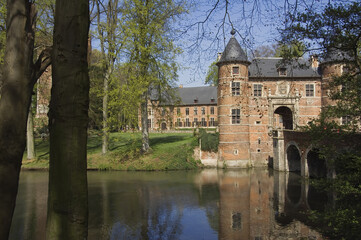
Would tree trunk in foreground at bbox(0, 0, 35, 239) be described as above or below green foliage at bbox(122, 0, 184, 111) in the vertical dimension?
below

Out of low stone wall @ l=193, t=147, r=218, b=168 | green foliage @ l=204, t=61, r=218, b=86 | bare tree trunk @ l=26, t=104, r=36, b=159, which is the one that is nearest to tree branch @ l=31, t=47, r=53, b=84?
bare tree trunk @ l=26, t=104, r=36, b=159

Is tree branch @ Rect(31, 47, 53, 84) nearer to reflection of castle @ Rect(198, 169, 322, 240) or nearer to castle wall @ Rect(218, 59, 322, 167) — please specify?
reflection of castle @ Rect(198, 169, 322, 240)

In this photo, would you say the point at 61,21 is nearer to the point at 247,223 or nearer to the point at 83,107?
the point at 83,107

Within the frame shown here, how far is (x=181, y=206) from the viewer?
13430mm

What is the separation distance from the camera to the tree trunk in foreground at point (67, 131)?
8.54 ft

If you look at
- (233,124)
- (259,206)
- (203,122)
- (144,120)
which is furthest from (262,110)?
(203,122)

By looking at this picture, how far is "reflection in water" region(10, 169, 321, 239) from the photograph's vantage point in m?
10.3

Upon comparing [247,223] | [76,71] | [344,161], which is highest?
[76,71]

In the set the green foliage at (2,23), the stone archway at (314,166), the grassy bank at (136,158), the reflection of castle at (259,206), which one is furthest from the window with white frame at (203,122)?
the green foliage at (2,23)

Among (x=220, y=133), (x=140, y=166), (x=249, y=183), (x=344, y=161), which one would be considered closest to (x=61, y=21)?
(x=344, y=161)

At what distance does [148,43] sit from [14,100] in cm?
1756

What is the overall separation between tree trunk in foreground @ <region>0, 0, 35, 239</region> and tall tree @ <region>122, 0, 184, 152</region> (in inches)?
578

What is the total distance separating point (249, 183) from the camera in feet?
59.6

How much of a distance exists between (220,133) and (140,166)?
6.66 m
